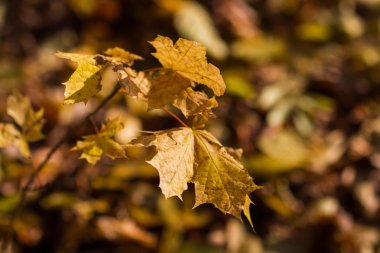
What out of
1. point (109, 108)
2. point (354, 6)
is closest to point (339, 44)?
point (354, 6)

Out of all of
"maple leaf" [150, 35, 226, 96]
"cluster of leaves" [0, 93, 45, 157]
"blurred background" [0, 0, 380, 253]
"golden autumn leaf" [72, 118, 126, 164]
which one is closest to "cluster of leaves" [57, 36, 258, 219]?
"maple leaf" [150, 35, 226, 96]

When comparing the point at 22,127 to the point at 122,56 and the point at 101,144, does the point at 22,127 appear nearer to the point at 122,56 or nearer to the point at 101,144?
the point at 101,144

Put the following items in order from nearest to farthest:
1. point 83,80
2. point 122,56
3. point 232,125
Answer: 1. point 83,80
2. point 122,56
3. point 232,125

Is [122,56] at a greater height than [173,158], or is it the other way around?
[122,56]

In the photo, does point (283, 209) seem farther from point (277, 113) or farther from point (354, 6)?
point (354, 6)

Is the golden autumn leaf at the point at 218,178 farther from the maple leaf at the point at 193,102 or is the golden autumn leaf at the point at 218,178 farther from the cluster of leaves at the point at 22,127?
the cluster of leaves at the point at 22,127

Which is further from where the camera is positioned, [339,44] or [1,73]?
[339,44]

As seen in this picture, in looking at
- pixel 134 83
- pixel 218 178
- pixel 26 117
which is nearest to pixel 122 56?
pixel 134 83
